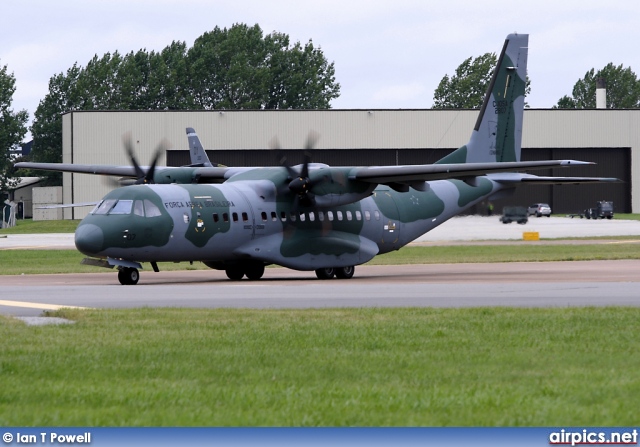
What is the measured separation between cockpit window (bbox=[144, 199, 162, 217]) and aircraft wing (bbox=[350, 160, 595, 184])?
6.21 metres

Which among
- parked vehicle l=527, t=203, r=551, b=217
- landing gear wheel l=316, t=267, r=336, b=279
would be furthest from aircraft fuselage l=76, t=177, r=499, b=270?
parked vehicle l=527, t=203, r=551, b=217

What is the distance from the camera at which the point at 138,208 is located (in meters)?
29.1

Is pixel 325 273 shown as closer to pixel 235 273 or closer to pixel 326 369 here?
pixel 235 273

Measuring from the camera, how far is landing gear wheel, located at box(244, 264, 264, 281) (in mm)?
32812

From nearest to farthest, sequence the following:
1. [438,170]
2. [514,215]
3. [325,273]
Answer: [438,170] < [325,273] < [514,215]

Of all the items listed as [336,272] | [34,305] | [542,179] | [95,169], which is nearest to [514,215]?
[542,179]

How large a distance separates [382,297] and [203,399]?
12.4 meters

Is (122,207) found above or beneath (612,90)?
beneath

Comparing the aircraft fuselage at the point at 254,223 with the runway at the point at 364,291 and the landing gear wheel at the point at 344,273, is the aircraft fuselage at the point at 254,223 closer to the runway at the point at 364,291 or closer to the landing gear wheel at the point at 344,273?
the landing gear wheel at the point at 344,273

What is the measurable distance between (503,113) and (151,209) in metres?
14.7

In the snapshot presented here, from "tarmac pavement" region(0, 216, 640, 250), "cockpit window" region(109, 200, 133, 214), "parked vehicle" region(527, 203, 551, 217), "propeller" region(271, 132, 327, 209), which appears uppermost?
"propeller" region(271, 132, 327, 209)

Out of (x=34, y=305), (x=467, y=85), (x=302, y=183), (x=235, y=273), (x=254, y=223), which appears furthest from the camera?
(x=467, y=85)

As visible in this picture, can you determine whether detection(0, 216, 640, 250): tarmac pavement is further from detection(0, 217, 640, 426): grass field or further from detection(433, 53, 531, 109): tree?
detection(433, 53, 531, 109): tree

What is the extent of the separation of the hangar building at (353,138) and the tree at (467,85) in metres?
49.6
